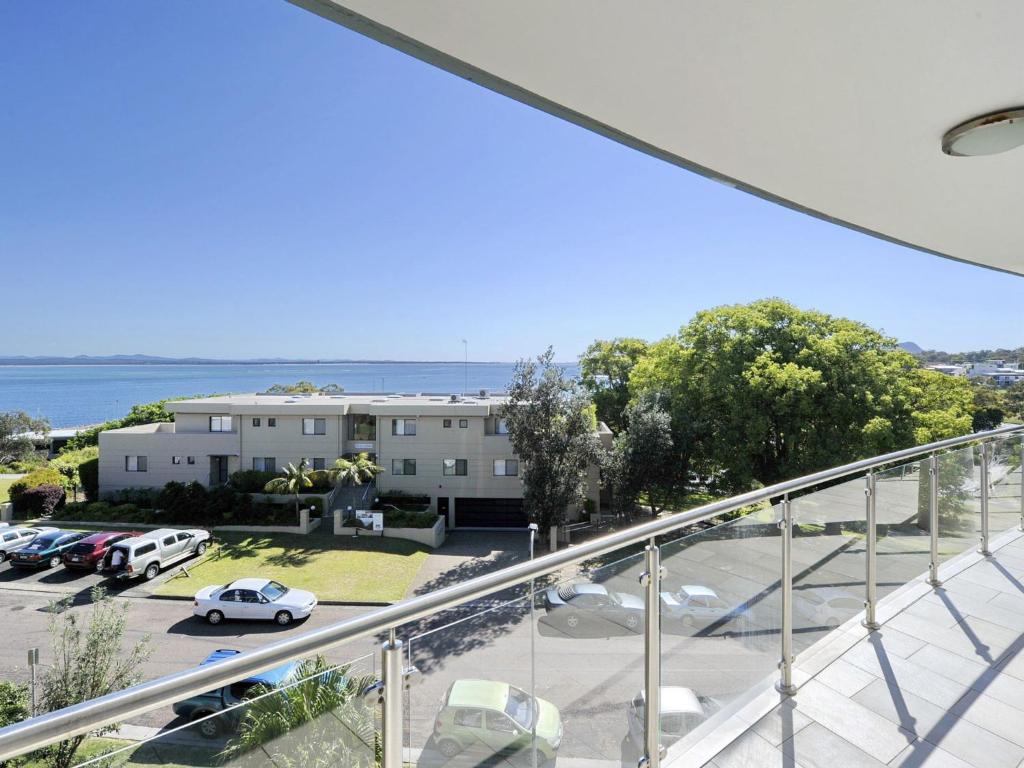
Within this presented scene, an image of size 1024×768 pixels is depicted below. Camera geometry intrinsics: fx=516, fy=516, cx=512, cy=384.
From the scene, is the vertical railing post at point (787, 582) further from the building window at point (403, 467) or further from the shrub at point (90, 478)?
the shrub at point (90, 478)

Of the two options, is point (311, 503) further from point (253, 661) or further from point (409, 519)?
point (253, 661)

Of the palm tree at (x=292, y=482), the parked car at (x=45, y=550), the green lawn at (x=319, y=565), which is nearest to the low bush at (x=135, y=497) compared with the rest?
the parked car at (x=45, y=550)

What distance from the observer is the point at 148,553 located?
1664 cm

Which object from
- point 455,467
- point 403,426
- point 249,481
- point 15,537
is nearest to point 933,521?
point 455,467

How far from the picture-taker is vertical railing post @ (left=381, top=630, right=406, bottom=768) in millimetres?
1161

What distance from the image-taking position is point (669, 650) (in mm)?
1792

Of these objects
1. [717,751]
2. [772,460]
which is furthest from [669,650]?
[772,460]

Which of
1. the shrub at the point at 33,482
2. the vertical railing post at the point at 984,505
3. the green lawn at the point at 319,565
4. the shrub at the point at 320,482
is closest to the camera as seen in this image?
the vertical railing post at the point at 984,505

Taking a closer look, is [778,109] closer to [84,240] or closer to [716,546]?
[716,546]

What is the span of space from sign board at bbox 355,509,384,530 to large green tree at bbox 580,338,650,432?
13784 mm

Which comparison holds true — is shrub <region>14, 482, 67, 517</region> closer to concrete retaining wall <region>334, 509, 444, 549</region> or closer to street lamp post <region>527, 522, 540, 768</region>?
concrete retaining wall <region>334, 509, 444, 549</region>

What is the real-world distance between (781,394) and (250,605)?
17.9 m

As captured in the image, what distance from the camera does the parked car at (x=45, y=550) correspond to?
1716 centimetres

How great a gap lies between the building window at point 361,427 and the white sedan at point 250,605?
32.4ft
